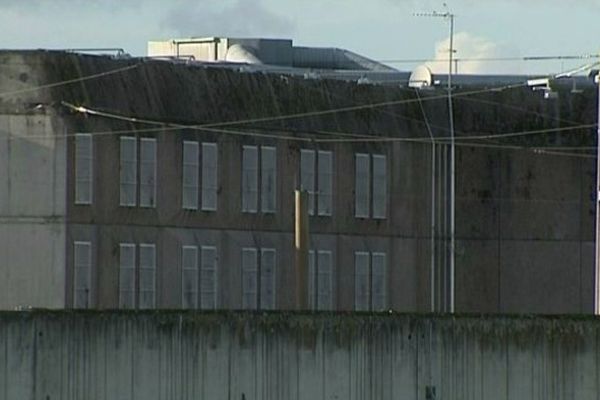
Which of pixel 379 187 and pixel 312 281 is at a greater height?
pixel 379 187

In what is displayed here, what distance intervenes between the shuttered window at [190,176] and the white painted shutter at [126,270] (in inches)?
90.4

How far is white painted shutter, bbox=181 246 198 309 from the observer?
67438mm

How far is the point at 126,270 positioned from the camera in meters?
66.1

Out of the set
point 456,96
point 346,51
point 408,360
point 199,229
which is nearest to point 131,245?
point 199,229

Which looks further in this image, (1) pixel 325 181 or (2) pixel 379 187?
(2) pixel 379 187

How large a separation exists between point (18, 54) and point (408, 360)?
2047cm

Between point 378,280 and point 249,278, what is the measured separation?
4836mm

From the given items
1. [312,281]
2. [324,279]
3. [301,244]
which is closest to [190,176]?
[312,281]

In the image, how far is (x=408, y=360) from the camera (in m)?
47.7

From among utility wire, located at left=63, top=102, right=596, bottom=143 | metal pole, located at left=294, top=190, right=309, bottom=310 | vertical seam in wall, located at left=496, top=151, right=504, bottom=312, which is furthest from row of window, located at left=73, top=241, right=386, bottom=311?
metal pole, located at left=294, top=190, right=309, bottom=310

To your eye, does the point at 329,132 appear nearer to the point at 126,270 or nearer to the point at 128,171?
the point at 128,171

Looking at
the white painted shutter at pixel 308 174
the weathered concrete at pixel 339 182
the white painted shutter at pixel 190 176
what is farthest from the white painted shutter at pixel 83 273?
the white painted shutter at pixel 308 174

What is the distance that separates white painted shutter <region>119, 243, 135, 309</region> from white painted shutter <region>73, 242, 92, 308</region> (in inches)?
42.3

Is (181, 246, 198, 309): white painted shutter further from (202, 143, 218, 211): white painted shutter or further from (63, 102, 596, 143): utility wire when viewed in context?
(63, 102, 596, 143): utility wire
